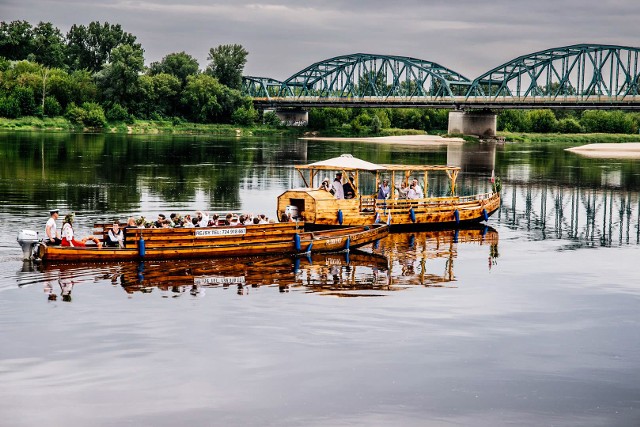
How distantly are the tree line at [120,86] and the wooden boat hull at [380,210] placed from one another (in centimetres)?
11336

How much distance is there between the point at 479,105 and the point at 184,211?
450ft

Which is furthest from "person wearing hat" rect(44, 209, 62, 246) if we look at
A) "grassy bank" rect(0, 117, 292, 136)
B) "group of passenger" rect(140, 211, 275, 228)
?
"grassy bank" rect(0, 117, 292, 136)

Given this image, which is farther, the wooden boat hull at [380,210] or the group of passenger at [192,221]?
the wooden boat hull at [380,210]

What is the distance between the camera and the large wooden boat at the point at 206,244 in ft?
104

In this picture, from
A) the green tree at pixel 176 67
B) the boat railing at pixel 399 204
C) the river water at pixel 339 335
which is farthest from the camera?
the green tree at pixel 176 67

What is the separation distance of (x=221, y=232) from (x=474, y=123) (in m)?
158

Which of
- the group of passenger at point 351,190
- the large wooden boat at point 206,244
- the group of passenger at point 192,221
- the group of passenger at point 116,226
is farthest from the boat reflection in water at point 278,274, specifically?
the group of passenger at point 351,190

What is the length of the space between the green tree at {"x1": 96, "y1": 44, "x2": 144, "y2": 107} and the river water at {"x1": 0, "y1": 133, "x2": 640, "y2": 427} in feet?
389

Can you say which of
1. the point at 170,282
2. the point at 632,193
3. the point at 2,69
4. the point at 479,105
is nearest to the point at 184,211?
the point at 170,282

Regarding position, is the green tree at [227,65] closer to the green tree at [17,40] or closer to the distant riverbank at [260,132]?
the distant riverbank at [260,132]

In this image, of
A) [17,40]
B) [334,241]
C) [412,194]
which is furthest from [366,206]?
[17,40]

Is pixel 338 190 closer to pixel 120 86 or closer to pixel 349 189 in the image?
pixel 349 189

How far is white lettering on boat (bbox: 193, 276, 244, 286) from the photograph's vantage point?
30.0 metres

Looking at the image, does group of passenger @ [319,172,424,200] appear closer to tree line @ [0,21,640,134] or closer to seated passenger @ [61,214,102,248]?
seated passenger @ [61,214,102,248]
